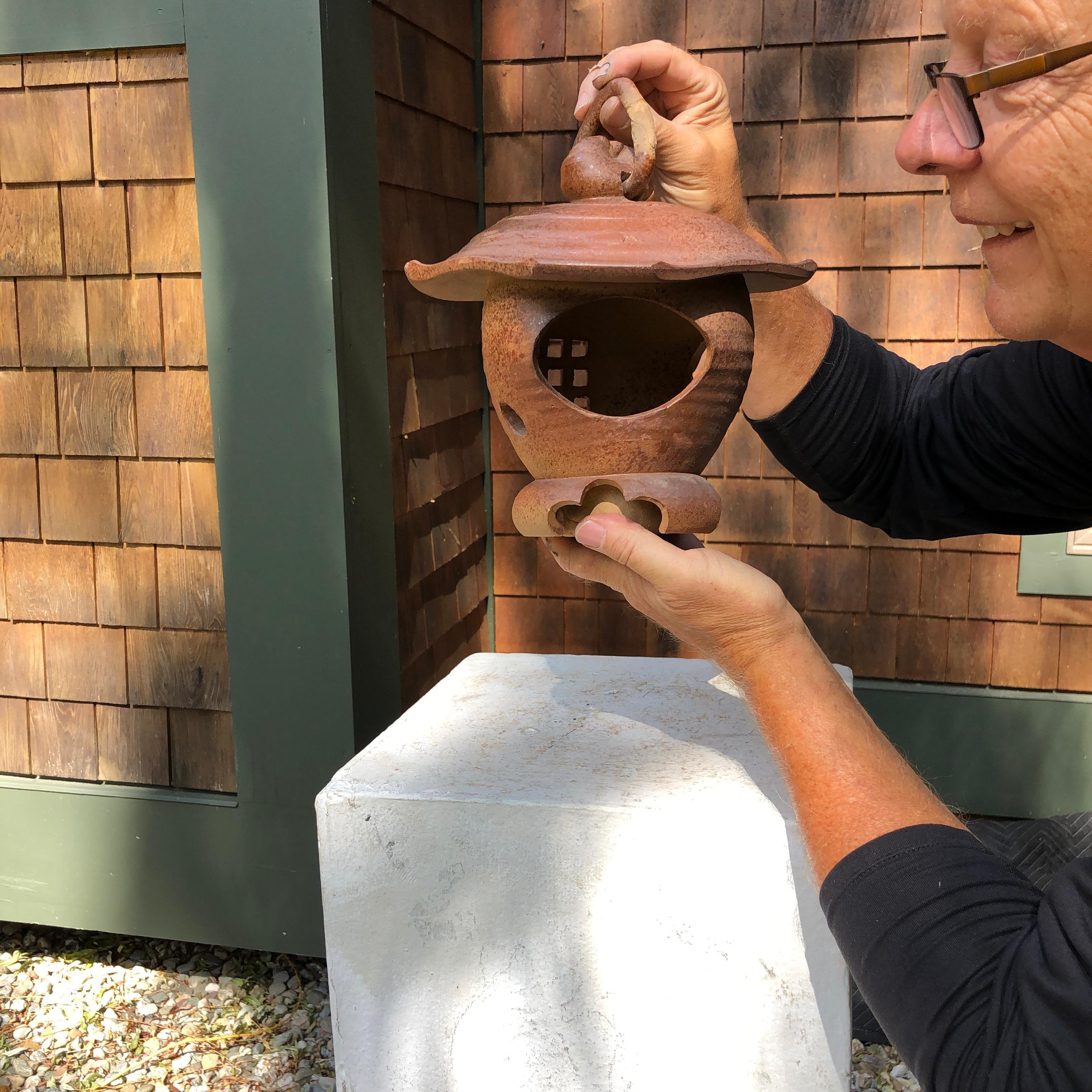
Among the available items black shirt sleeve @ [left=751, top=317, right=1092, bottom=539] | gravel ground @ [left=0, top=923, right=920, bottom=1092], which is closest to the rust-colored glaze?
black shirt sleeve @ [left=751, top=317, right=1092, bottom=539]

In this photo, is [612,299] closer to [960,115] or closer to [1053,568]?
[960,115]

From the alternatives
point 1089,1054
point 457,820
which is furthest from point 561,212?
point 1089,1054

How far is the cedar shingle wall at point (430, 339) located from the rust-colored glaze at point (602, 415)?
4.00ft

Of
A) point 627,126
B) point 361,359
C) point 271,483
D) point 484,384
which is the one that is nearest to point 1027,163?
point 627,126

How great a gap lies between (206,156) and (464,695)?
1.39m

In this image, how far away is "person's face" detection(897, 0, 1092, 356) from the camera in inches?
39.8

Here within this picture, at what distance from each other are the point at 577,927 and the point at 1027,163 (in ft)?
3.83

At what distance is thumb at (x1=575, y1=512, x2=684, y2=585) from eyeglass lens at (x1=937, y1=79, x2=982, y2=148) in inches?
23.0

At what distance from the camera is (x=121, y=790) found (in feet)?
9.10

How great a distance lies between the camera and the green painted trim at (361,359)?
241 centimetres

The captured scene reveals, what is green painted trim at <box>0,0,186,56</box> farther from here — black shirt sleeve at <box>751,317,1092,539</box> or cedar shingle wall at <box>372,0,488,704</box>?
black shirt sleeve at <box>751,317,1092,539</box>

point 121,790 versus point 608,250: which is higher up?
point 608,250

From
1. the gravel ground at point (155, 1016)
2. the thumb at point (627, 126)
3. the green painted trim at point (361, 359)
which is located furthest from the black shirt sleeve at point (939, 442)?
the gravel ground at point (155, 1016)

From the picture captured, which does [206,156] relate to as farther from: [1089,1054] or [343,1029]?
[1089,1054]
